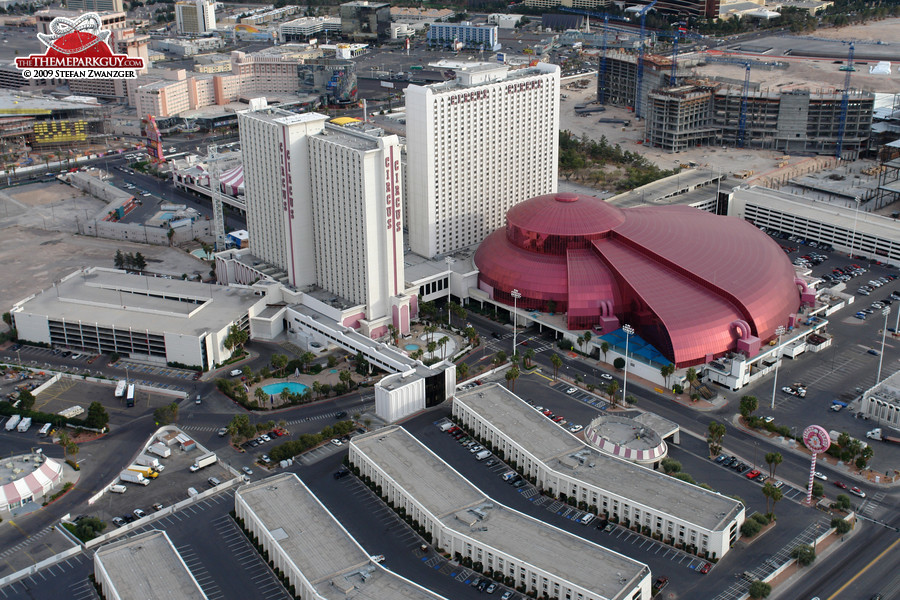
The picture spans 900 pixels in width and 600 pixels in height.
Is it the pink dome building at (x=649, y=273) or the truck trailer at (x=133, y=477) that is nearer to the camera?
the truck trailer at (x=133, y=477)

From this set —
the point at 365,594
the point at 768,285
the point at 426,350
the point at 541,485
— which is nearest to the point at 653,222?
the point at 768,285

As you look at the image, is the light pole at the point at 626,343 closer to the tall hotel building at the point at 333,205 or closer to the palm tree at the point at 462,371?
the palm tree at the point at 462,371

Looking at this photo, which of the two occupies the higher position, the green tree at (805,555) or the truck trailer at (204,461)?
the truck trailer at (204,461)

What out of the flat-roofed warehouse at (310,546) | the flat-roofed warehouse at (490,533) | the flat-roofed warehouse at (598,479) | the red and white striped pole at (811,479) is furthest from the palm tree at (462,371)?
the red and white striped pole at (811,479)

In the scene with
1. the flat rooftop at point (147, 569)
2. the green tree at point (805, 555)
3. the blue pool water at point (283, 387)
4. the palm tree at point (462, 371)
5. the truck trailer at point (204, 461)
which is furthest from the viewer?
the palm tree at point (462, 371)

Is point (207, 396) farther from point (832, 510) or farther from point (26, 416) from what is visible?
point (832, 510)

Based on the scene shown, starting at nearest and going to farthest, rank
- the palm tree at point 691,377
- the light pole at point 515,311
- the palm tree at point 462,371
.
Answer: the palm tree at point 691,377 < the palm tree at point 462,371 < the light pole at point 515,311
